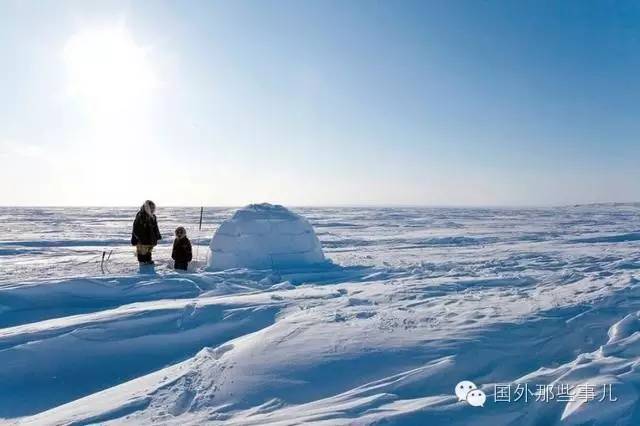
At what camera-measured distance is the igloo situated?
10320 mm

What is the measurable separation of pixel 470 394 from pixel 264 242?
7923mm

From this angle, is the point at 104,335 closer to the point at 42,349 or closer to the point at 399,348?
the point at 42,349

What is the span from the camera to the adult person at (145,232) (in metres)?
9.76

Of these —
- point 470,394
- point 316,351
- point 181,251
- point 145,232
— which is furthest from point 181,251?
point 470,394

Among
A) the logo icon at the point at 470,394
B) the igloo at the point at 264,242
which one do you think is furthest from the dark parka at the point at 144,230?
the logo icon at the point at 470,394

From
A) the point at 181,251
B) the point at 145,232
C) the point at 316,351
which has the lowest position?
the point at 316,351

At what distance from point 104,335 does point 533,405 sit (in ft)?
14.8

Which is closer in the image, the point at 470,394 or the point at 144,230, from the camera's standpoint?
the point at 470,394

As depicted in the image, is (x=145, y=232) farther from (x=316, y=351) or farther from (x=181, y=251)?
(x=316, y=351)

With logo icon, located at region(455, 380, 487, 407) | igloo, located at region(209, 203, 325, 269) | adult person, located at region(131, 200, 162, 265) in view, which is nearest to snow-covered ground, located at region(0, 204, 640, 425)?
logo icon, located at region(455, 380, 487, 407)

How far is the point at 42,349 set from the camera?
4402mm

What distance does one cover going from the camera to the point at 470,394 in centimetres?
313

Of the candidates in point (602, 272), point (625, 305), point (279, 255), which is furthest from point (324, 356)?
point (602, 272)

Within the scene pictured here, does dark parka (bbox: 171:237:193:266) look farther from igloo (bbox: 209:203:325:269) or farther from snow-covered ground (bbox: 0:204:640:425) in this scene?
snow-covered ground (bbox: 0:204:640:425)
